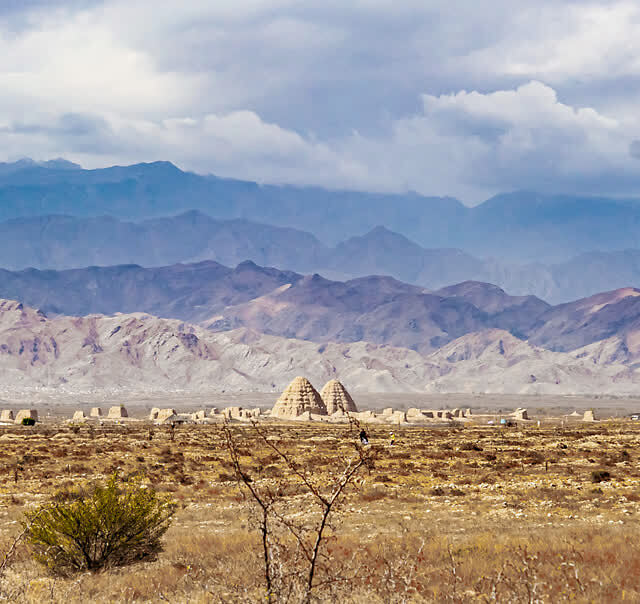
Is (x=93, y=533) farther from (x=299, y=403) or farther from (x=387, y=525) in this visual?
(x=299, y=403)

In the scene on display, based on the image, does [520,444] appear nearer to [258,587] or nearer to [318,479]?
[318,479]

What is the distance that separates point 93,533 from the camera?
15961 mm

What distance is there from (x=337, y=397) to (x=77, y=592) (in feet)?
324

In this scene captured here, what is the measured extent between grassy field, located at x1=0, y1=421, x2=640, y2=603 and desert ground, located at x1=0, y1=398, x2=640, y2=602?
0.06 meters

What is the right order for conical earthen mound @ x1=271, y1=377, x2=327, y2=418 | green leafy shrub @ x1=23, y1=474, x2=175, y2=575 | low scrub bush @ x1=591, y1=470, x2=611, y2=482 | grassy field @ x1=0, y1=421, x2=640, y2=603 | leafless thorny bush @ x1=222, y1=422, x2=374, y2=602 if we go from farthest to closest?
1. conical earthen mound @ x1=271, y1=377, x2=327, y2=418
2. low scrub bush @ x1=591, y1=470, x2=611, y2=482
3. green leafy shrub @ x1=23, y1=474, x2=175, y2=575
4. grassy field @ x1=0, y1=421, x2=640, y2=603
5. leafless thorny bush @ x1=222, y1=422, x2=374, y2=602

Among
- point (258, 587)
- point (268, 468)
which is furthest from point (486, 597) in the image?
point (268, 468)

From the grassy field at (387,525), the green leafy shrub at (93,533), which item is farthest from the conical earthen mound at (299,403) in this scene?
the green leafy shrub at (93,533)

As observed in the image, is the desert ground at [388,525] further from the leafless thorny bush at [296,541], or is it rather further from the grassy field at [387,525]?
the leafless thorny bush at [296,541]

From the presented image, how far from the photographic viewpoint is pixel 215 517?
961 inches

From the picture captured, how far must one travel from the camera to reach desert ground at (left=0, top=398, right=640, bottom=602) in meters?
13.8

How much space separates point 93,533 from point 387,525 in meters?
9.36

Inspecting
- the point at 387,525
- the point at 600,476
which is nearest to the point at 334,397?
the point at 600,476

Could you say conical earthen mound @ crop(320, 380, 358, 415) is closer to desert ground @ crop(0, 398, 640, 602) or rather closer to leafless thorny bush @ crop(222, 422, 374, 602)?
desert ground @ crop(0, 398, 640, 602)

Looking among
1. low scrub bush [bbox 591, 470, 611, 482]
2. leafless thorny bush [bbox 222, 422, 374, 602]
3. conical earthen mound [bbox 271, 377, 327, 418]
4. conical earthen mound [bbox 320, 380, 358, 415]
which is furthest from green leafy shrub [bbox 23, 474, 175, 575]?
conical earthen mound [bbox 320, 380, 358, 415]
